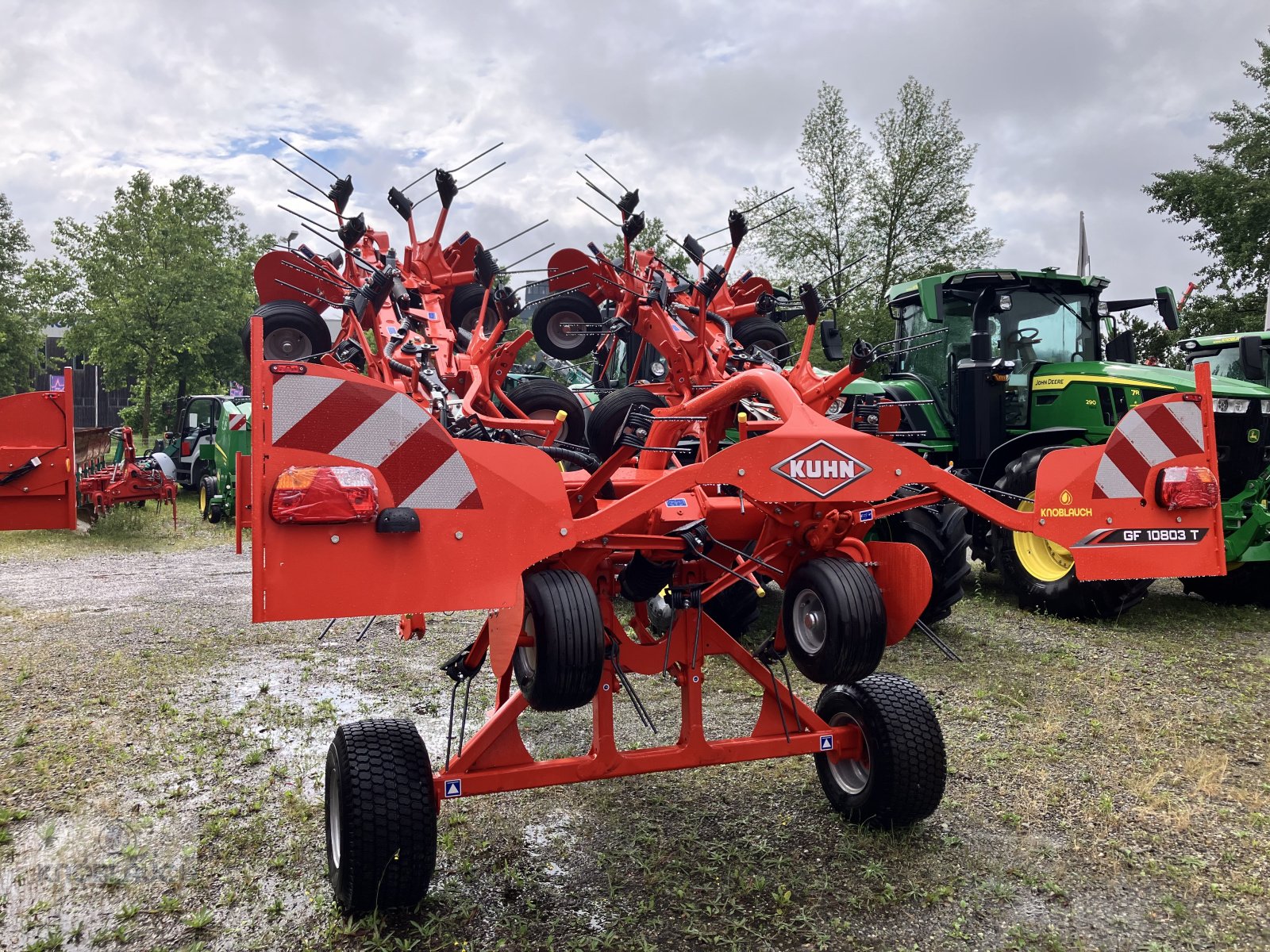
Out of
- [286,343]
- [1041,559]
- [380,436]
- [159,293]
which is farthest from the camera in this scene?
[159,293]

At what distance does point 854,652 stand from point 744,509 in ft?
2.34

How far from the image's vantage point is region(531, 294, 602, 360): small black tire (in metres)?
7.28

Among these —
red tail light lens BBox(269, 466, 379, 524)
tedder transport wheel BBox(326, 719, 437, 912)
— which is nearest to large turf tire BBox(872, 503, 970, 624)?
tedder transport wheel BBox(326, 719, 437, 912)

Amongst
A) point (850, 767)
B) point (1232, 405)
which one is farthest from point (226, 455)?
point (1232, 405)

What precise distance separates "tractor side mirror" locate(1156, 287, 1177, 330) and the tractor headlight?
0.79 m

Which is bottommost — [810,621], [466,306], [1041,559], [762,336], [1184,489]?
[1041,559]

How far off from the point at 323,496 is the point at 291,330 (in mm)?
4811

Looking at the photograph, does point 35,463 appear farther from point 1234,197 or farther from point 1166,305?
point 1234,197

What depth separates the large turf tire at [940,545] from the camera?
20.1 ft

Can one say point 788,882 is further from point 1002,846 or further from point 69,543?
point 69,543

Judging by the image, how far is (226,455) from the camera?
534 inches

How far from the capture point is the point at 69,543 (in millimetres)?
11156

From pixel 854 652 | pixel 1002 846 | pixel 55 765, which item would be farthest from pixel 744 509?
pixel 55 765

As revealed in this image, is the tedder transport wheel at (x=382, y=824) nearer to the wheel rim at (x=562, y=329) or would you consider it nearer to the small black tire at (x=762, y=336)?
the wheel rim at (x=562, y=329)
